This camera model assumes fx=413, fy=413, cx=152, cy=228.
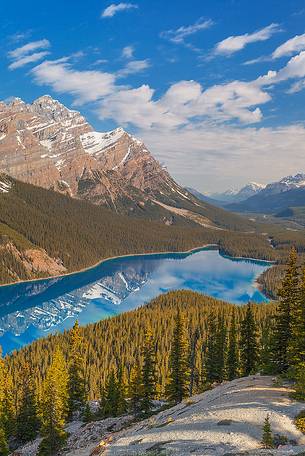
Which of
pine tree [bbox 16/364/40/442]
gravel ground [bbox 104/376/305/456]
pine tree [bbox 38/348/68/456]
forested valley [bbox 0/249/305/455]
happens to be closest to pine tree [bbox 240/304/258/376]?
forested valley [bbox 0/249/305/455]

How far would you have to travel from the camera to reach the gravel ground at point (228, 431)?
90.5ft

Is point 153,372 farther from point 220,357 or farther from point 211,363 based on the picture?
point 220,357

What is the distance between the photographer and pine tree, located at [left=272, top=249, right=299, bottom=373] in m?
51.1

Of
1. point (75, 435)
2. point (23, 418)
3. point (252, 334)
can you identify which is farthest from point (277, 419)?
point (23, 418)

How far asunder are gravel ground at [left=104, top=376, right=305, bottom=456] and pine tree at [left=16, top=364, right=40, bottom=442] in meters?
41.3

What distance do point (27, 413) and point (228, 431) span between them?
54.6 meters

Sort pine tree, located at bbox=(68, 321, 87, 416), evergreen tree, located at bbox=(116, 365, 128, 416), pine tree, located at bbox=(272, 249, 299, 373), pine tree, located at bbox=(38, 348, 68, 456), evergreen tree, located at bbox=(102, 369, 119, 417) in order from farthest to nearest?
pine tree, located at bbox=(68, 321, 87, 416), evergreen tree, located at bbox=(102, 369, 119, 417), evergreen tree, located at bbox=(116, 365, 128, 416), pine tree, located at bbox=(38, 348, 68, 456), pine tree, located at bbox=(272, 249, 299, 373)

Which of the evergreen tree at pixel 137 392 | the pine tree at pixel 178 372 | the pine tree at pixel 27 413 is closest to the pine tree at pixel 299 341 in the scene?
the pine tree at pixel 178 372

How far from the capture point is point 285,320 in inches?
2066

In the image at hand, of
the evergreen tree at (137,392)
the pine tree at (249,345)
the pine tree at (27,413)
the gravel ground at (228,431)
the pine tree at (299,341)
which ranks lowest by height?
the pine tree at (27,413)

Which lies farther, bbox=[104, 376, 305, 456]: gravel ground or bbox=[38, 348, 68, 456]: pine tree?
bbox=[38, 348, 68, 456]: pine tree

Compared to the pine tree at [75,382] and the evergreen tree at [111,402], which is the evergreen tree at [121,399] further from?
the pine tree at [75,382]

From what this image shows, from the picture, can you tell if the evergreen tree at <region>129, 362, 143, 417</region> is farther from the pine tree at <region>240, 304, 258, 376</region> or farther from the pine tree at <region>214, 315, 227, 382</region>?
the pine tree at <region>240, 304, 258, 376</region>

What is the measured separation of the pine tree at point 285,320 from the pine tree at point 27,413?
4454 centimetres
